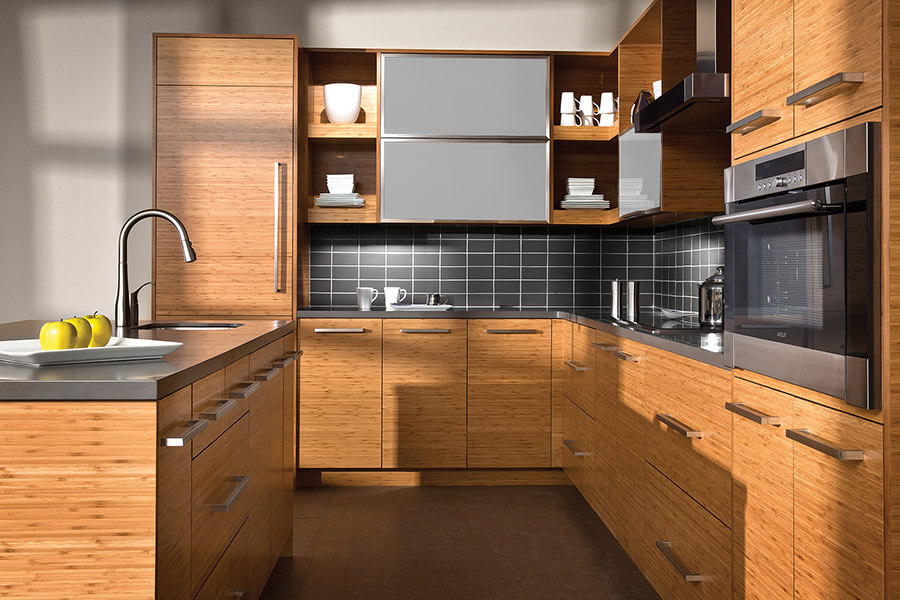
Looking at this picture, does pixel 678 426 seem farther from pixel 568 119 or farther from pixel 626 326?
pixel 568 119

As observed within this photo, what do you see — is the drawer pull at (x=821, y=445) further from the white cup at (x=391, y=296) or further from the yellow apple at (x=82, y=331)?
the white cup at (x=391, y=296)

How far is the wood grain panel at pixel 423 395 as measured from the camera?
376 centimetres

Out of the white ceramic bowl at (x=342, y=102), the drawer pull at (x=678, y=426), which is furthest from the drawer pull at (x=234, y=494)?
the white ceramic bowl at (x=342, y=102)

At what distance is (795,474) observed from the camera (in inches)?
62.9

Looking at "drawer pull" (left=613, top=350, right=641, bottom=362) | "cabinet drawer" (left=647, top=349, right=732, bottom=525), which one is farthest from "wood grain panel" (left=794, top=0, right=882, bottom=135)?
"drawer pull" (left=613, top=350, right=641, bottom=362)

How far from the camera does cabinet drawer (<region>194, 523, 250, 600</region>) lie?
1.66 m

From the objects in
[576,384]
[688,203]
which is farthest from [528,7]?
[576,384]

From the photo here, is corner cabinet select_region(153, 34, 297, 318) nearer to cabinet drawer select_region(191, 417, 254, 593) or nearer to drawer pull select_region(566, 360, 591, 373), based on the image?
drawer pull select_region(566, 360, 591, 373)

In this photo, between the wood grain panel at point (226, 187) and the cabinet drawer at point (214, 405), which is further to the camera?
the wood grain panel at point (226, 187)

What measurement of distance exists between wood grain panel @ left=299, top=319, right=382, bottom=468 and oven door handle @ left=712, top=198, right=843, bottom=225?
219cm

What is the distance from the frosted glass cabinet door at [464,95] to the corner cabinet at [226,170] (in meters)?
0.54

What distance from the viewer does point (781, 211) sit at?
1585 millimetres

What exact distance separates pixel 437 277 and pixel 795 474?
9.52ft

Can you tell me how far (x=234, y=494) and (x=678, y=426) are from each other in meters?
1.20
